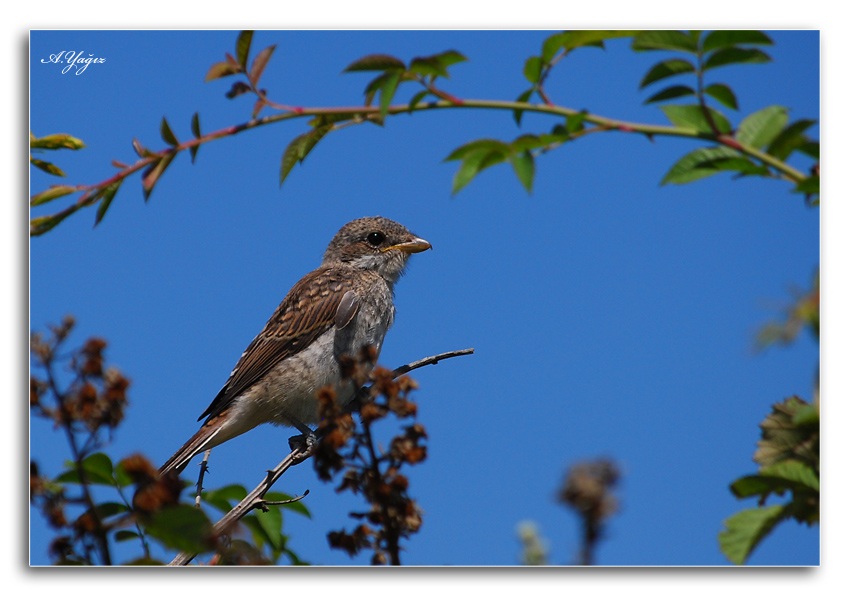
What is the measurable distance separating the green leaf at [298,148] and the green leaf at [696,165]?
76 centimetres

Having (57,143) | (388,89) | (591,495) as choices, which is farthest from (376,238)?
(591,495)

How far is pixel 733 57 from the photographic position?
1962 millimetres

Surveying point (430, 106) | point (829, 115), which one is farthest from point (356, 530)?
point (829, 115)

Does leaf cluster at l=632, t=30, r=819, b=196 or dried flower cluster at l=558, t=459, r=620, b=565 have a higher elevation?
leaf cluster at l=632, t=30, r=819, b=196

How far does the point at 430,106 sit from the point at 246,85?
475 mm

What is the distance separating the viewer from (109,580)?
3.19m

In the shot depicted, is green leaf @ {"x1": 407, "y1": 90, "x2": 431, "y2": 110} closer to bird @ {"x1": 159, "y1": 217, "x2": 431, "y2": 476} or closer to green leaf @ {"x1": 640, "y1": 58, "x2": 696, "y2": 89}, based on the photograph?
green leaf @ {"x1": 640, "y1": 58, "x2": 696, "y2": 89}

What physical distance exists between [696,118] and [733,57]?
238mm

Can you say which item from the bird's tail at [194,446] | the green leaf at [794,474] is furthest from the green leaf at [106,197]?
the bird's tail at [194,446]

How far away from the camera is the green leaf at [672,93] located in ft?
6.22

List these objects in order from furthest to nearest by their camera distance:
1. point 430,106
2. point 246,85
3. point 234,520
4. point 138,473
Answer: point 234,520
point 246,85
point 430,106
point 138,473

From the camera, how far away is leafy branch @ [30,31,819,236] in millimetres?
1763

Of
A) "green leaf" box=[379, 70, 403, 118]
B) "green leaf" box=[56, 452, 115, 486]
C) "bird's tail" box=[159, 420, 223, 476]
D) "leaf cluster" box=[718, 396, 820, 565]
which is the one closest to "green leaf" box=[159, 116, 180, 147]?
"green leaf" box=[379, 70, 403, 118]
